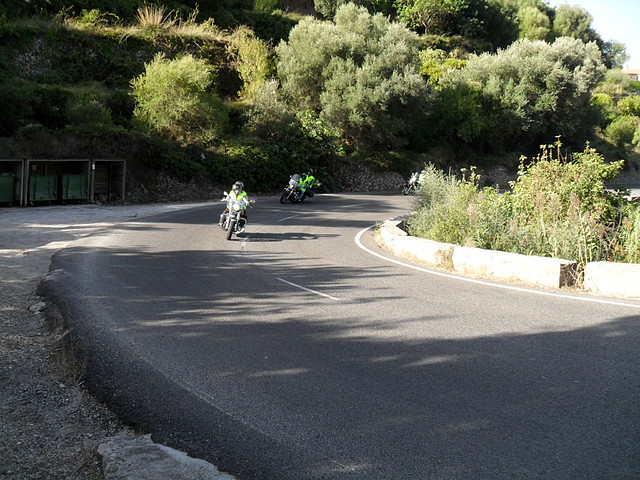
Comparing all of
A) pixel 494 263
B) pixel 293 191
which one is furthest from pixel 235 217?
pixel 293 191

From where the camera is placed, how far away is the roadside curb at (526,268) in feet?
31.8

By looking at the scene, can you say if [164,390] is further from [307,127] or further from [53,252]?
[307,127]

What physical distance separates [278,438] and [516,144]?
4946 centimetres

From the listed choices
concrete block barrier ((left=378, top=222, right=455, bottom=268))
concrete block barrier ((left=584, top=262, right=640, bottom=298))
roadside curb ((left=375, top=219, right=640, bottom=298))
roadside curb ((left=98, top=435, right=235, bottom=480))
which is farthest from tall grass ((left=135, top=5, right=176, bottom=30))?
roadside curb ((left=98, top=435, right=235, bottom=480))

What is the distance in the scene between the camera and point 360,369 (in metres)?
6.33

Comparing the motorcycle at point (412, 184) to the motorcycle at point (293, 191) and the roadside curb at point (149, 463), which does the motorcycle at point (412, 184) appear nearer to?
the motorcycle at point (293, 191)

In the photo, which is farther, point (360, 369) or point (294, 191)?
point (294, 191)

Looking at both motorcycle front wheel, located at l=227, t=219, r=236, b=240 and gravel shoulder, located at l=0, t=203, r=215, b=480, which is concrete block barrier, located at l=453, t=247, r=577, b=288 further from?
gravel shoulder, located at l=0, t=203, r=215, b=480

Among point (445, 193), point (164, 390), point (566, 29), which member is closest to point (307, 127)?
point (445, 193)

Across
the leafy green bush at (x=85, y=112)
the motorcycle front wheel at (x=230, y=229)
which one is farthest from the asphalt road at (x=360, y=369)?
the leafy green bush at (x=85, y=112)

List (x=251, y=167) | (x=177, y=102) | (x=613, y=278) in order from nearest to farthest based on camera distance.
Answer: (x=613, y=278)
(x=177, y=102)
(x=251, y=167)

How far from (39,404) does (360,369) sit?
2859 mm

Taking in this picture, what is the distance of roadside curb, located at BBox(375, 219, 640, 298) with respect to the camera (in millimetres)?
9695

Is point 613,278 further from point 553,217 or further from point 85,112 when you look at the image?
point 85,112
